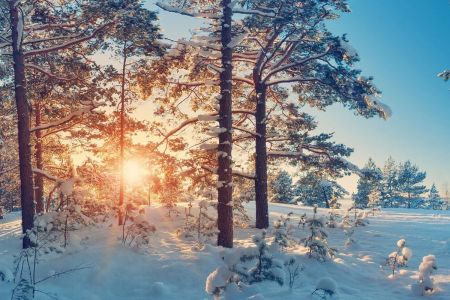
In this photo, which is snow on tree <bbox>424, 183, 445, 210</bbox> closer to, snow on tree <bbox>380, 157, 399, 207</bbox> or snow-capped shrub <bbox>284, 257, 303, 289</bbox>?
snow on tree <bbox>380, 157, 399, 207</bbox>

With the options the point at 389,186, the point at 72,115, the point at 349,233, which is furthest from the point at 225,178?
the point at 389,186

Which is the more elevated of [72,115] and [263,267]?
[72,115]

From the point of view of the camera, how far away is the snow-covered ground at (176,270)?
7668 mm

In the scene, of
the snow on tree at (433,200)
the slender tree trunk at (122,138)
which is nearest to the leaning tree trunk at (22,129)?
the slender tree trunk at (122,138)

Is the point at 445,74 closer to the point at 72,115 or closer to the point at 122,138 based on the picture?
the point at 122,138

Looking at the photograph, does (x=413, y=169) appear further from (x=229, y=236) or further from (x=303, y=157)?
(x=229, y=236)

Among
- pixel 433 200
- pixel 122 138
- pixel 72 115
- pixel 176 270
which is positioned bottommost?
pixel 433 200

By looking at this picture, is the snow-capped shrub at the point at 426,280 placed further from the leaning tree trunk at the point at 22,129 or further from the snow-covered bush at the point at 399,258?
the leaning tree trunk at the point at 22,129

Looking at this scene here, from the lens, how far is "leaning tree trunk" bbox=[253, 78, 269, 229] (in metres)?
15.0

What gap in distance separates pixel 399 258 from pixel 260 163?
263 inches

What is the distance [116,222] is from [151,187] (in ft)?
6.71

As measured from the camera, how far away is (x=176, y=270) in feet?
29.0

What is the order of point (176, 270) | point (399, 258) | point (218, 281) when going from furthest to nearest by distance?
point (399, 258), point (176, 270), point (218, 281)

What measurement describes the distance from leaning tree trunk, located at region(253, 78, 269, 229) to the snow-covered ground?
7.81ft
